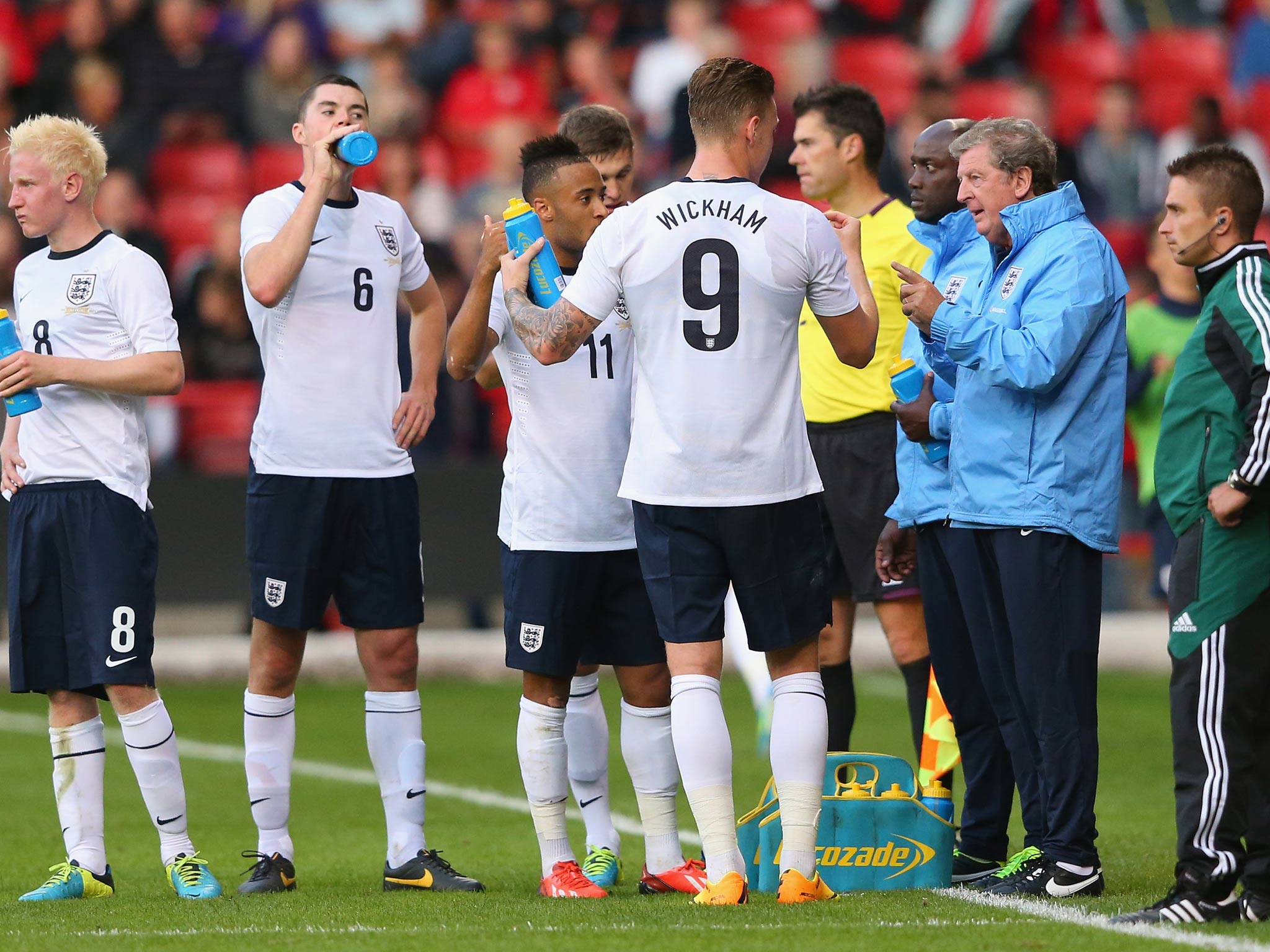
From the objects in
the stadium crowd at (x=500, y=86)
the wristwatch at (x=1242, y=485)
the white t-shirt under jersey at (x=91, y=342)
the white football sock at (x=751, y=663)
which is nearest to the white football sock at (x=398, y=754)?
the white t-shirt under jersey at (x=91, y=342)

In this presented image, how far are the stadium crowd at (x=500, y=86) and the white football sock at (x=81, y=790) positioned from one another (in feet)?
24.2

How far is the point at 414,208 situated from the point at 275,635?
9641mm

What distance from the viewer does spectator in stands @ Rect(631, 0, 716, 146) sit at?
16.3 meters

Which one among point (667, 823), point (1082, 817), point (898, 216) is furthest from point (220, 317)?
point (1082, 817)

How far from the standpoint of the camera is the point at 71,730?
18.8ft

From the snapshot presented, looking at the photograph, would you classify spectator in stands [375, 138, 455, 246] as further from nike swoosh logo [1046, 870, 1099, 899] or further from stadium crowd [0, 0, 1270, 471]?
nike swoosh logo [1046, 870, 1099, 899]

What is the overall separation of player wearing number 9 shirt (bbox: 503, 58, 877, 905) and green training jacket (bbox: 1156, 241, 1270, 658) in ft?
3.34

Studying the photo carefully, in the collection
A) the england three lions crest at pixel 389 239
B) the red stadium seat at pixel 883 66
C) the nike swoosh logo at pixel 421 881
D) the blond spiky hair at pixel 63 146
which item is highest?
the red stadium seat at pixel 883 66

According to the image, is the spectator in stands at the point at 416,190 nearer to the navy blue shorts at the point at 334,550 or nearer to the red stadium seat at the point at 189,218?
the red stadium seat at the point at 189,218

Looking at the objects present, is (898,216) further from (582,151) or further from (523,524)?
(523,524)

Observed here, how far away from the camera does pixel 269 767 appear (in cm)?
583

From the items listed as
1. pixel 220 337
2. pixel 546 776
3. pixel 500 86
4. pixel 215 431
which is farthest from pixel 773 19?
pixel 546 776

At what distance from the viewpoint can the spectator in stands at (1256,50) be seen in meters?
17.6

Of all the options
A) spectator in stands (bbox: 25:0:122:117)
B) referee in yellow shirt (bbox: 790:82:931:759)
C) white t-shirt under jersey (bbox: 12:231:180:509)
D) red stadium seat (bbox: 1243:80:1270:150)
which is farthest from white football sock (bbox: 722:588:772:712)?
red stadium seat (bbox: 1243:80:1270:150)
